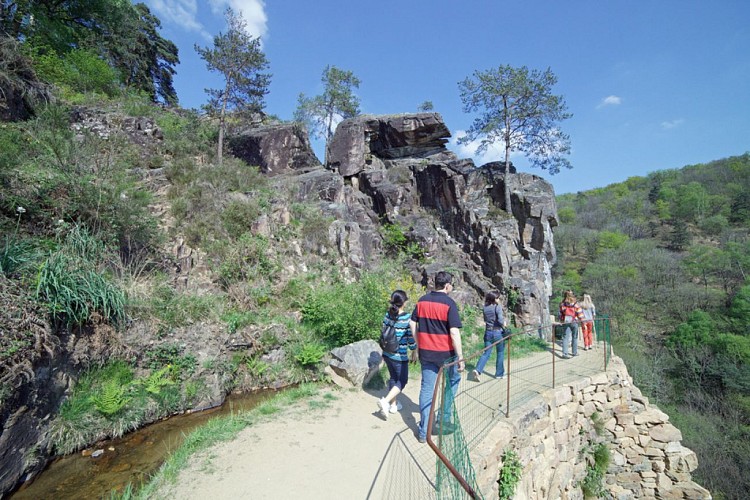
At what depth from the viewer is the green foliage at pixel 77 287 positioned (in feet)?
15.9

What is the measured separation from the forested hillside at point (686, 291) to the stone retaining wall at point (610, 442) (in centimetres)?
1293

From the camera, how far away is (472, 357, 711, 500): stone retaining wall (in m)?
5.50

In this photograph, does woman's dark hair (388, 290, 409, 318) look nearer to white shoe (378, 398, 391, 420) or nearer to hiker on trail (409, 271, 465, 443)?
hiker on trail (409, 271, 465, 443)

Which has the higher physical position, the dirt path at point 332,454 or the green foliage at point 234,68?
the green foliage at point 234,68

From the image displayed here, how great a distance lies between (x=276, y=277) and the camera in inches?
404

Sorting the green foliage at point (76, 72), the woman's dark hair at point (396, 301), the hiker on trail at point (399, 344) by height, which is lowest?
the hiker on trail at point (399, 344)

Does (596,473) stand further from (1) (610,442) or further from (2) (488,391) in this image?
(2) (488,391)

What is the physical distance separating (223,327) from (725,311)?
38021mm

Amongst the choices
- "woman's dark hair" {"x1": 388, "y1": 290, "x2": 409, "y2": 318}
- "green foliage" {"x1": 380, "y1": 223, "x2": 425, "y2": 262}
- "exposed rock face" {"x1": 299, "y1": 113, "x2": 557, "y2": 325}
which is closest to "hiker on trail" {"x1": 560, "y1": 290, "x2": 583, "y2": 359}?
"woman's dark hair" {"x1": 388, "y1": 290, "x2": 409, "y2": 318}

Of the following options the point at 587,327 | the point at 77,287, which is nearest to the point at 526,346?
the point at 587,327

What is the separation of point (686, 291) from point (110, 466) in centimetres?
4076

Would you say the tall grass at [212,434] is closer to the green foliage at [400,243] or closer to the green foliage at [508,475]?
the green foliage at [508,475]

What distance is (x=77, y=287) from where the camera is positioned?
5242 mm

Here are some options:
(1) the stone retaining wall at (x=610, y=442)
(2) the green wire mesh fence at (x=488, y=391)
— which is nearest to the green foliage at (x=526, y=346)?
(2) the green wire mesh fence at (x=488, y=391)
